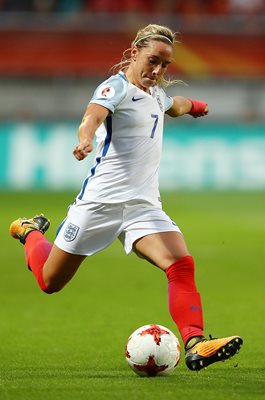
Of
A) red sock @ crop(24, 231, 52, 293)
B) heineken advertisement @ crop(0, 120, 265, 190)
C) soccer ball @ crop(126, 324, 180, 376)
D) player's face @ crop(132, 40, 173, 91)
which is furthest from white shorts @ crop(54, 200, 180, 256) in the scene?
heineken advertisement @ crop(0, 120, 265, 190)

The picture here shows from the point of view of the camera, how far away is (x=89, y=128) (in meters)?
6.07

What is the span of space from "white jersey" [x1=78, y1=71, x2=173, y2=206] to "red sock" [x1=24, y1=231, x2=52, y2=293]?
659mm

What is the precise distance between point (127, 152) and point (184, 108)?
0.92 m

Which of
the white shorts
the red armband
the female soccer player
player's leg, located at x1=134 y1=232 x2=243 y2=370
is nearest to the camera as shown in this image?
player's leg, located at x1=134 y1=232 x2=243 y2=370

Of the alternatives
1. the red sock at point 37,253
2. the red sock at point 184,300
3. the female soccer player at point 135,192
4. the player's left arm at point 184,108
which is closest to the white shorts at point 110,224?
the female soccer player at point 135,192

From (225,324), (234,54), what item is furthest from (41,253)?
(234,54)

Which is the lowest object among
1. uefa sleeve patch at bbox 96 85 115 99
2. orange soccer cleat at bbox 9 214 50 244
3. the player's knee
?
the player's knee

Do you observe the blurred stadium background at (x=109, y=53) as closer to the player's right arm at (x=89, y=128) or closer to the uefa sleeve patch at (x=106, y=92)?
the uefa sleeve patch at (x=106, y=92)

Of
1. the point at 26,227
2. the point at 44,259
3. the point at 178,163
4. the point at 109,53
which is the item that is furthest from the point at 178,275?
the point at 109,53

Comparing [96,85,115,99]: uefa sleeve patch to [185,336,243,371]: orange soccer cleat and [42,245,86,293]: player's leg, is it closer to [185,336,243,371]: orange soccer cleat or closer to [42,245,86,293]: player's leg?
[42,245,86,293]: player's leg

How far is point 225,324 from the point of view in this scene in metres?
8.68

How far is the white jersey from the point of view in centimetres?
653

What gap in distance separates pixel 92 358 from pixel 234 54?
19.9 metres

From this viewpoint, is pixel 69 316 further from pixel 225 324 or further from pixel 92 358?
pixel 92 358
